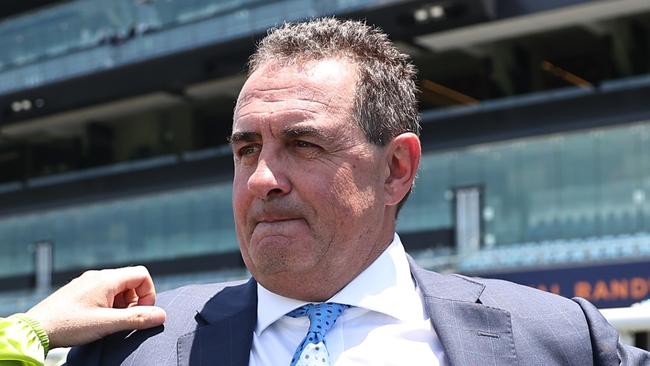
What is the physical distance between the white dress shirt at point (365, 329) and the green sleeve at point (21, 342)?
0.52 metres

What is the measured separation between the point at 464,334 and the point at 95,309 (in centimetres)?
88

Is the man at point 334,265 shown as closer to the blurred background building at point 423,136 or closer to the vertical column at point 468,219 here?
the blurred background building at point 423,136

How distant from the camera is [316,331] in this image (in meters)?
2.60

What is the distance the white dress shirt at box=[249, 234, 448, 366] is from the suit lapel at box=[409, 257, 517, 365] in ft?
0.16

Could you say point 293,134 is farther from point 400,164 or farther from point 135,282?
point 135,282

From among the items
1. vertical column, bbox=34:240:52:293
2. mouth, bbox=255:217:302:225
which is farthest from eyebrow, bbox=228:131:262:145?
vertical column, bbox=34:240:52:293

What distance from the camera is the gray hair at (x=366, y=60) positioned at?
2668mm

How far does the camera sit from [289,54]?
8.77 feet

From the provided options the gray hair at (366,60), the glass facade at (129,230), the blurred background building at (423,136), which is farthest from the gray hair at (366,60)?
the glass facade at (129,230)

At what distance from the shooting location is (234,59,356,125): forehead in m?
2.58

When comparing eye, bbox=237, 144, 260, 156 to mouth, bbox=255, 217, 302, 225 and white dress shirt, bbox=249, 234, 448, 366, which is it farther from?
white dress shirt, bbox=249, 234, 448, 366

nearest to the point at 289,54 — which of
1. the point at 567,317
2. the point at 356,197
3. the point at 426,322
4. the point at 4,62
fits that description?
the point at 356,197

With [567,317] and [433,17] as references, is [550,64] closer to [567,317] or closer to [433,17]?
[433,17]

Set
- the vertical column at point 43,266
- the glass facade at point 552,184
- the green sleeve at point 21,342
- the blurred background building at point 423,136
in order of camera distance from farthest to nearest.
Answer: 1. the vertical column at point 43,266
2. the blurred background building at point 423,136
3. the glass facade at point 552,184
4. the green sleeve at point 21,342
